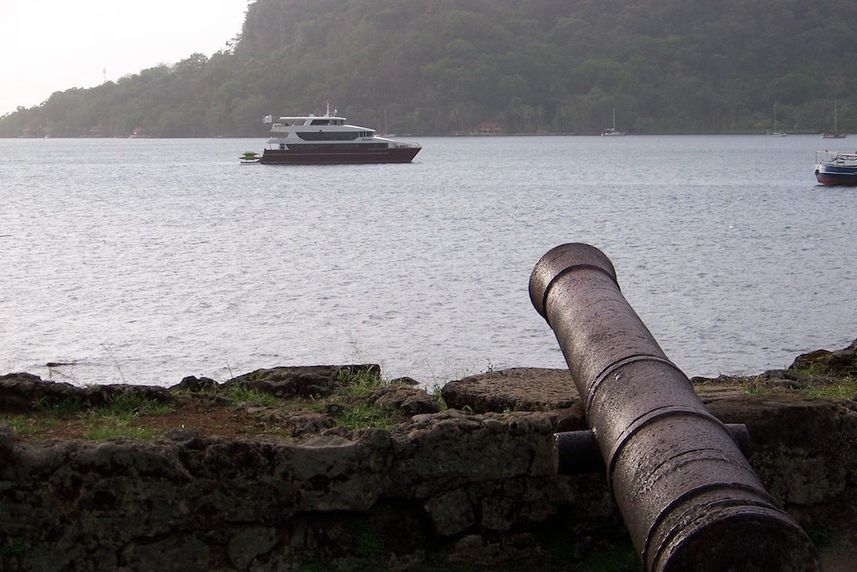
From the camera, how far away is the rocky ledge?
539cm

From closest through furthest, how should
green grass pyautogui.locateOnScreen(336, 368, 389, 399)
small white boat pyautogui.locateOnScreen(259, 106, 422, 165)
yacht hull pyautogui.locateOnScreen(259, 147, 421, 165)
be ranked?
1. green grass pyautogui.locateOnScreen(336, 368, 389, 399)
2. small white boat pyautogui.locateOnScreen(259, 106, 422, 165)
3. yacht hull pyautogui.locateOnScreen(259, 147, 421, 165)

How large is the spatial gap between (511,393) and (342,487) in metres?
1.38

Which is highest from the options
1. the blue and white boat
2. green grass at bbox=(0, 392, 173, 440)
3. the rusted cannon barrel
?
the rusted cannon barrel

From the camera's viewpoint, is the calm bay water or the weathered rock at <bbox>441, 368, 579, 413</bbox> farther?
the calm bay water

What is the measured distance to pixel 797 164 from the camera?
289 feet

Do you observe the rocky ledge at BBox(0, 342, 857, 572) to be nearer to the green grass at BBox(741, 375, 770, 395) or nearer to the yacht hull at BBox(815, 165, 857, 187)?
the green grass at BBox(741, 375, 770, 395)

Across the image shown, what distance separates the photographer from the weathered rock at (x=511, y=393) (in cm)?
632

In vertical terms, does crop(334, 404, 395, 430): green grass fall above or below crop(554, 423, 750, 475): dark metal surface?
below

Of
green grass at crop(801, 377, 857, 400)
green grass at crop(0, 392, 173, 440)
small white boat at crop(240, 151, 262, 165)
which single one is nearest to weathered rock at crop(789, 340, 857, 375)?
green grass at crop(801, 377, 857, 400)

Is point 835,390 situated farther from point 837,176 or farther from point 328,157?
point 328,157

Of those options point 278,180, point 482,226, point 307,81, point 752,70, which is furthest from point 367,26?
point 482,226

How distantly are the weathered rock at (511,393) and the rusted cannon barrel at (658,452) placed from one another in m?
0.67

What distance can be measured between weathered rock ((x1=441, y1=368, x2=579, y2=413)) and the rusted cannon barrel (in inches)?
26.5

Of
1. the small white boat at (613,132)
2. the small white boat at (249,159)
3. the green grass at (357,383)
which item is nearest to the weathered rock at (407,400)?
the green grass at (357,383)
